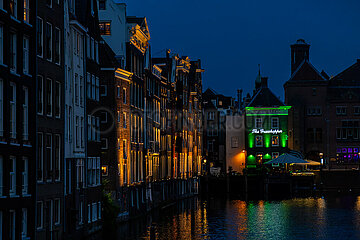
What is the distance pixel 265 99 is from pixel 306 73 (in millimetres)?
9602

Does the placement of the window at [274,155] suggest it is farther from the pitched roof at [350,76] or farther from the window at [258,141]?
the pitched roof at [350,76]

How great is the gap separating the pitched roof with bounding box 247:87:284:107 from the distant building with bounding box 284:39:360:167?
409cm

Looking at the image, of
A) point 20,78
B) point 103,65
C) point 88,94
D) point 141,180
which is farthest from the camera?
point 141,180

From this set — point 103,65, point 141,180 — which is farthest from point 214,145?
point 103,65

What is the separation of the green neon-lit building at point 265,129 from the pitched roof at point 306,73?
6709 mm

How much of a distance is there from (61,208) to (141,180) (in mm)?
27447

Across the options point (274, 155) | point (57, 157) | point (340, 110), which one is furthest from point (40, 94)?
point (340, 110)

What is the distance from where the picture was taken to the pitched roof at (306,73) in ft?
427

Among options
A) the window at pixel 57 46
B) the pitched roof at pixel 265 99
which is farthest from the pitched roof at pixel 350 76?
the window at pixel 57 46

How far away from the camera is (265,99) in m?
127

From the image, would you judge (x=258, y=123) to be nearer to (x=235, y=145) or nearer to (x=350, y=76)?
(x=235, y=145)

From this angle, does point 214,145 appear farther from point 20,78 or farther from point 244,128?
point 20,78

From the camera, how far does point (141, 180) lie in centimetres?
7000

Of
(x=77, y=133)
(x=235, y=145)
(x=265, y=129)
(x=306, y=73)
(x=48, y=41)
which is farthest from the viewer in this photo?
(x=306, y=73)
